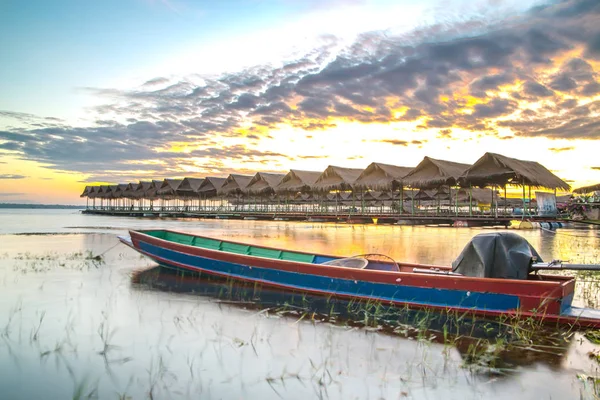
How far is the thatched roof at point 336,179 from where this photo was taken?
2827 centimetres

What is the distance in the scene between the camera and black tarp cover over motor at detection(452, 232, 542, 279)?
199 inches

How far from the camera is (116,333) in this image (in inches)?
190

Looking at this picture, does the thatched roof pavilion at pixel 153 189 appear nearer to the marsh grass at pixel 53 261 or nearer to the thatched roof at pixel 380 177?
the thatched roof at pixel 380 177

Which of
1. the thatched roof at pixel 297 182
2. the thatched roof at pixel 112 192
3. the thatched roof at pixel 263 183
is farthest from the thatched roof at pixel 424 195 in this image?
the thatched roof at pixel 112 192

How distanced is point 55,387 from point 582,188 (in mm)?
35573

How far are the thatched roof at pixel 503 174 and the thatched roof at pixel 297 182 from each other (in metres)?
12.0

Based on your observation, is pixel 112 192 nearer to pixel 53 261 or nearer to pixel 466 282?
pixel 53 261

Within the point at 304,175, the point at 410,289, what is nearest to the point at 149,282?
the point at 410,289

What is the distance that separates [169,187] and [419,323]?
40.5 metres

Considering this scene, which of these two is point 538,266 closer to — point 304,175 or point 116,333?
point 116,333

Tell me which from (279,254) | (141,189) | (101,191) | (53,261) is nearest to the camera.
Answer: (279,254)

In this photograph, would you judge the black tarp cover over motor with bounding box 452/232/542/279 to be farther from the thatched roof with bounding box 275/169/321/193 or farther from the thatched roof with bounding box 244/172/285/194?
the thatched roof with bounding box 244/172/285/194

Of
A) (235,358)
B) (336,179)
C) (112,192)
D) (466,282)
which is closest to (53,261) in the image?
(235,358)

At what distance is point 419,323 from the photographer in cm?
503
